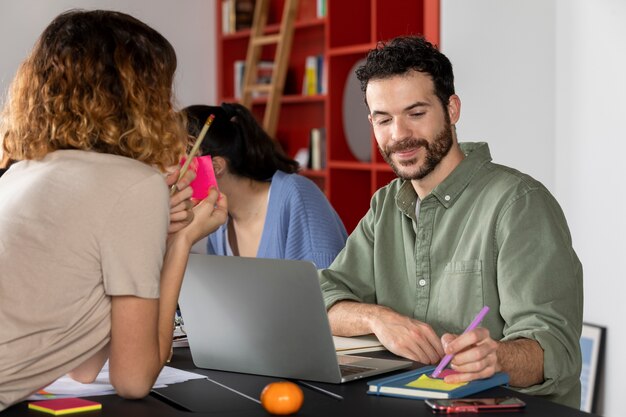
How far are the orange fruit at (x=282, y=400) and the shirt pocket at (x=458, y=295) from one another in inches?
28.6

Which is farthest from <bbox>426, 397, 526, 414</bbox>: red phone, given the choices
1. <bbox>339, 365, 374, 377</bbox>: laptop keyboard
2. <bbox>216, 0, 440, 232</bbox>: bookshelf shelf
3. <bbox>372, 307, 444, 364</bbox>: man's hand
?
<bbox>216, 0, 440, 232</bbox>: bookshelf shelf

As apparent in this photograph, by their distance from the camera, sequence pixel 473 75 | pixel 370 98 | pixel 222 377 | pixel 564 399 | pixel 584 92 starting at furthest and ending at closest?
pixel 473 75
pixel 584 92
pixel 370 98
pixel 564 399
pixel 222 377

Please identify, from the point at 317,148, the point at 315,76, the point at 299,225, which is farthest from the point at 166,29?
the point at 299,225

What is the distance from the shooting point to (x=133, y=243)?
1.46 meters

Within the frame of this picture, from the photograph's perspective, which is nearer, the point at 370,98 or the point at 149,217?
the point at 149,217

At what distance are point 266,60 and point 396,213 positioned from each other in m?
4.38

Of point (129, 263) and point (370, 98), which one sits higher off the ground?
point (370, 98)

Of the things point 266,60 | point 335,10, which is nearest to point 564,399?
point 335,10

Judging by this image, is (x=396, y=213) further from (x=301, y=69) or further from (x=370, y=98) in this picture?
(x=301, y=69)

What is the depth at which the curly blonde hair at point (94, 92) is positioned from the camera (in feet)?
5.01

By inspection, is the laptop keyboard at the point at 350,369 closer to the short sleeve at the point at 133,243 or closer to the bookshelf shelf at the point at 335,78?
the short sleeve at the point at 133,243

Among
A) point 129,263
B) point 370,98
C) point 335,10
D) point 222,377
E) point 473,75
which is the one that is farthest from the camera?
point 335,10

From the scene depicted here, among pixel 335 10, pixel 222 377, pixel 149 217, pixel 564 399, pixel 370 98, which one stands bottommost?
pixel 564 399

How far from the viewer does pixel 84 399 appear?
1.51 meters
